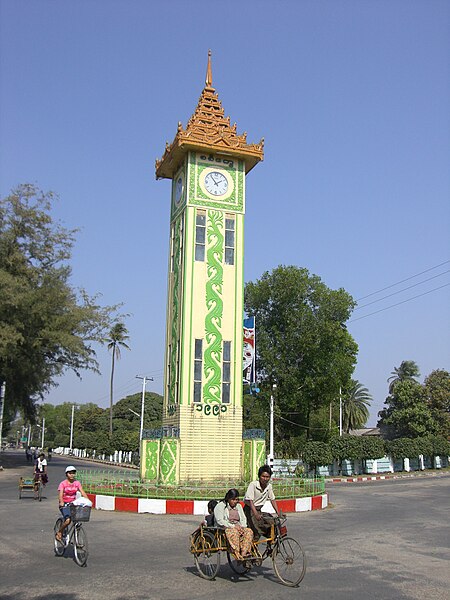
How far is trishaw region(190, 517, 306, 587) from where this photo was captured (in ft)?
27.1

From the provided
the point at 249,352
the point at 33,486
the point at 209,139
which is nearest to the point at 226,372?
the point at 249,352

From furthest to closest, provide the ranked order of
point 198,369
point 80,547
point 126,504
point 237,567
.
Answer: point 198,369 → point 126,504 → point 80,547 → point 237,567

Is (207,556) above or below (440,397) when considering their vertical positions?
below

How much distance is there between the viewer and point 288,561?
8312 mm

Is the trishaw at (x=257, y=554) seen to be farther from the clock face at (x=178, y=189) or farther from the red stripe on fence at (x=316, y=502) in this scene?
the clock face at (x=178, y=189)

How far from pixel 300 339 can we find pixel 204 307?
21031 millimetres

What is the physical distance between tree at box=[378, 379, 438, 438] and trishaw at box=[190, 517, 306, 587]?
50756 millimetres

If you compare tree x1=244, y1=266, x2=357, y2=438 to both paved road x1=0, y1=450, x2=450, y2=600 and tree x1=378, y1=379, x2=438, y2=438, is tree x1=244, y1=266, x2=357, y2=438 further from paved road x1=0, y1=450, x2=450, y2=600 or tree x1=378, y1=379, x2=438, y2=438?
paved road x1=0, y1=450, x2=450, y2=600

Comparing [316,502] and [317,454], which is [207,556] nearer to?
[316,502]

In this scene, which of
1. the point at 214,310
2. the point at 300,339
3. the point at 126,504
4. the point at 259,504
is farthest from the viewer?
the point at 300,339

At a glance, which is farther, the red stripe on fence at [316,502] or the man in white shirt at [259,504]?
Answer: the red stripe on fence at [316,502]

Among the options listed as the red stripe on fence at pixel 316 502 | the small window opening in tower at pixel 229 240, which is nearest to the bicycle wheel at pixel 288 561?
the red stripe on fence at pixel 316 502

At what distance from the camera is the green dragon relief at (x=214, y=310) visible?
21484 mm

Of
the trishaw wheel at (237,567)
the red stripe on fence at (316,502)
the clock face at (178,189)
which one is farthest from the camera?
the clock face at (178,189)
